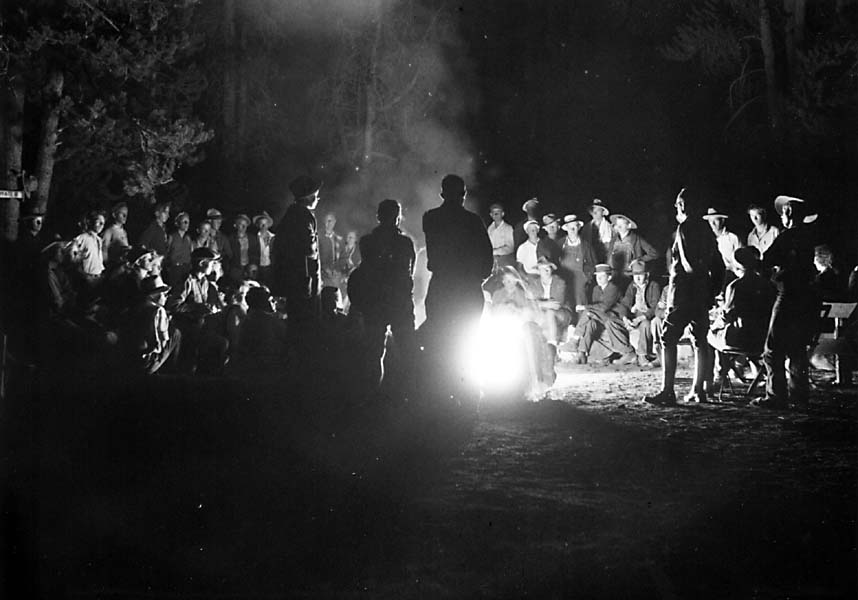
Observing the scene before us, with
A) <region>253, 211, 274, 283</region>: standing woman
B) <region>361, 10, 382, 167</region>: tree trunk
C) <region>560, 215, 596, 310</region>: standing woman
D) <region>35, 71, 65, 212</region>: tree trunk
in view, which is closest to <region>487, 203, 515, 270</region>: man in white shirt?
<region>560, 215, 596, 310</region>: standing woman

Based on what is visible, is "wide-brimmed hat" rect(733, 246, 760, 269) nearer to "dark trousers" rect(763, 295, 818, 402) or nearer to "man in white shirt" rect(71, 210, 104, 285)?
"dark trousers" rect(763, 295, 818, 402)

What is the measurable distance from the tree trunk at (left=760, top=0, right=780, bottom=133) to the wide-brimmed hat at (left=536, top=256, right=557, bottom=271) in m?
8.30

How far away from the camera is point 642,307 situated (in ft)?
43.3

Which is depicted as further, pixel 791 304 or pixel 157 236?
pixel 157 236

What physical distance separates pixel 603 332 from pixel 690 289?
4170mm

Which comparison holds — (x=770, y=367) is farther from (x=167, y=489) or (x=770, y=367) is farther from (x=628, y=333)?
(x=167, y=489)

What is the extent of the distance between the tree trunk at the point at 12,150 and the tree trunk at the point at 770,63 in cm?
1576

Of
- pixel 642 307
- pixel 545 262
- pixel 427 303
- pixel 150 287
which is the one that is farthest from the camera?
pixel 545 262

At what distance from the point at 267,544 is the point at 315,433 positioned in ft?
8.92

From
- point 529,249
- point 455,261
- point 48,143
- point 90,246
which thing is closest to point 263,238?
point 48,143

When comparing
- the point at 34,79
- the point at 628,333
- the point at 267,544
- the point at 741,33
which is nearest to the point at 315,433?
the point at 267,544

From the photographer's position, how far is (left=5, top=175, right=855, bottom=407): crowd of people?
8.94 meters

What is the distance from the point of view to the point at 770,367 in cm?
898

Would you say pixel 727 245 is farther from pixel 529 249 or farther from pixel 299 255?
pixel 299 255
